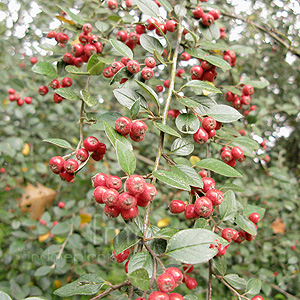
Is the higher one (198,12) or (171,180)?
(198,12)

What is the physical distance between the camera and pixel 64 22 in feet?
5.21

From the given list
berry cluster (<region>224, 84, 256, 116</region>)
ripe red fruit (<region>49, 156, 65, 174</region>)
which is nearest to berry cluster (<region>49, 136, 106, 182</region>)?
ripe red fruit (<region>49, 156, 65, 174</region>)

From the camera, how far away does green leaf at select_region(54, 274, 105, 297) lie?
87 cm

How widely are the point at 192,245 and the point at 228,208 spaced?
40 cm

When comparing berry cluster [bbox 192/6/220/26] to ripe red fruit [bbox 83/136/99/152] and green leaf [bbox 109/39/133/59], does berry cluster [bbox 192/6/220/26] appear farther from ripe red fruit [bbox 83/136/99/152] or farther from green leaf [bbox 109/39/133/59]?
ripe red fruit [bbox 83/136/99/152]

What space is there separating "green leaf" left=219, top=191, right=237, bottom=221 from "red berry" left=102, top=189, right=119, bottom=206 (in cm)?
50

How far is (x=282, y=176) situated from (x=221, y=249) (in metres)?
1.41

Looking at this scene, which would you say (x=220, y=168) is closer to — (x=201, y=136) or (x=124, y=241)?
(x=201, y=136)

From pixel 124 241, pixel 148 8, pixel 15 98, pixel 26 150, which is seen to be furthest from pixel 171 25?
pixel 26 150

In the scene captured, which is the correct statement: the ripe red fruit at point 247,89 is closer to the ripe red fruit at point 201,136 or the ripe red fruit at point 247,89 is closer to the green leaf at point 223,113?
the green leaf at point 223,113

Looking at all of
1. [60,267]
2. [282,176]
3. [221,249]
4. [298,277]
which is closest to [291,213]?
[298,277]

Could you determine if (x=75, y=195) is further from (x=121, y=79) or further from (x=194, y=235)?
(x=194, y=235)

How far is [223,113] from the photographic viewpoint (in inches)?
41.8

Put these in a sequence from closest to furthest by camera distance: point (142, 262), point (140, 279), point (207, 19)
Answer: point (140, 279), point (142, 262), point (207, 19)
